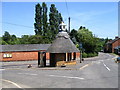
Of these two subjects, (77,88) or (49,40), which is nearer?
(77,88)

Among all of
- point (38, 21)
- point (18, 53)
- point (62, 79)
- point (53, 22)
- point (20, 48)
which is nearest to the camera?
point (62, 79)

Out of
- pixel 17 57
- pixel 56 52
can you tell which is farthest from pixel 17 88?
pixel 17 57

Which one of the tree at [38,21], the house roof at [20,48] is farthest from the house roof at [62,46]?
the tree at [38,21]

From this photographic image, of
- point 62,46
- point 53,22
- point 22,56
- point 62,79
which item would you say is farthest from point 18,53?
point 62,79

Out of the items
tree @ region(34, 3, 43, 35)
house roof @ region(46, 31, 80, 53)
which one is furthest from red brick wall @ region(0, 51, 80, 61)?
tree @ region(34, 3, 43, 35)

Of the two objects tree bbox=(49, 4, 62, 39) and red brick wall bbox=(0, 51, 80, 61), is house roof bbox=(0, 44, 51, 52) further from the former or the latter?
tree bbox=(49, 4, 62, 39)

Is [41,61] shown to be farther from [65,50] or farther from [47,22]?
[47,22]

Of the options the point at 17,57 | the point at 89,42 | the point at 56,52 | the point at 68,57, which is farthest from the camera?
the point at 89,42

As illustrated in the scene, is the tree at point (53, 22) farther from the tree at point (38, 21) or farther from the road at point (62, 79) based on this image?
the road at point (62, 79)

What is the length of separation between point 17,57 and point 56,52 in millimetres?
20475

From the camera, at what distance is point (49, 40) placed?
230ft

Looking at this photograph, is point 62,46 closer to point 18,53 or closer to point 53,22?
point 18,53

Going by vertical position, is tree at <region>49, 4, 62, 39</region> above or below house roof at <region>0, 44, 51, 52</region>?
above

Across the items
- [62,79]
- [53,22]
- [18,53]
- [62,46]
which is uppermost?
[53,22]
